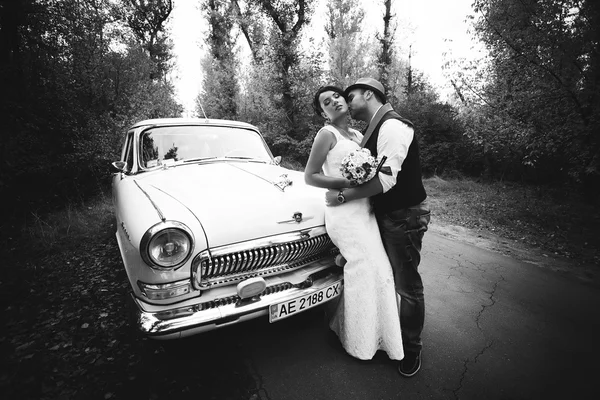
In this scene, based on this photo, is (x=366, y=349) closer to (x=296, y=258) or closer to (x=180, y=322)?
(x=296, y=258)

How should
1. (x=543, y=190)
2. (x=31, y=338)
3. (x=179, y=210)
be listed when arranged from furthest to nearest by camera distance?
(x=543, y=190) → (x=31, y=338) → (x=179, y=210)

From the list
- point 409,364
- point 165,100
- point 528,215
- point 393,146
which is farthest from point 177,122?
point 165,100

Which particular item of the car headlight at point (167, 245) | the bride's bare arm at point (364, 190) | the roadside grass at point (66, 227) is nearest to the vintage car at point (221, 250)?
the car headlight at point (167, 245)

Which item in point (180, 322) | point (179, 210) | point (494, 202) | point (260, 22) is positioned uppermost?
point (260, 22)

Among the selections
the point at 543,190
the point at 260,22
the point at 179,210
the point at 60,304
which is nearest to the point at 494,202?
the point at 543,190

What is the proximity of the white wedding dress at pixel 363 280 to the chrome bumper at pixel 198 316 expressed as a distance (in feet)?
1.48

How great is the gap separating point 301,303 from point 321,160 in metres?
1.06

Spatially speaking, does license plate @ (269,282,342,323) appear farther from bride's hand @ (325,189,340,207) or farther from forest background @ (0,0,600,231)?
forest background @ (0,0,600,231)

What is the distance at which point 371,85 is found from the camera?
2.03 metres

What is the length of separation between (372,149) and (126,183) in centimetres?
250

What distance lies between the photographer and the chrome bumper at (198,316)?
163 centimetres

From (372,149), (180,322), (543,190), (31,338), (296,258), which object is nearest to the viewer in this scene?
(180,322)

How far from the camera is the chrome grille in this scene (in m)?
1.81

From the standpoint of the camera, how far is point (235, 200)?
2.11 m
